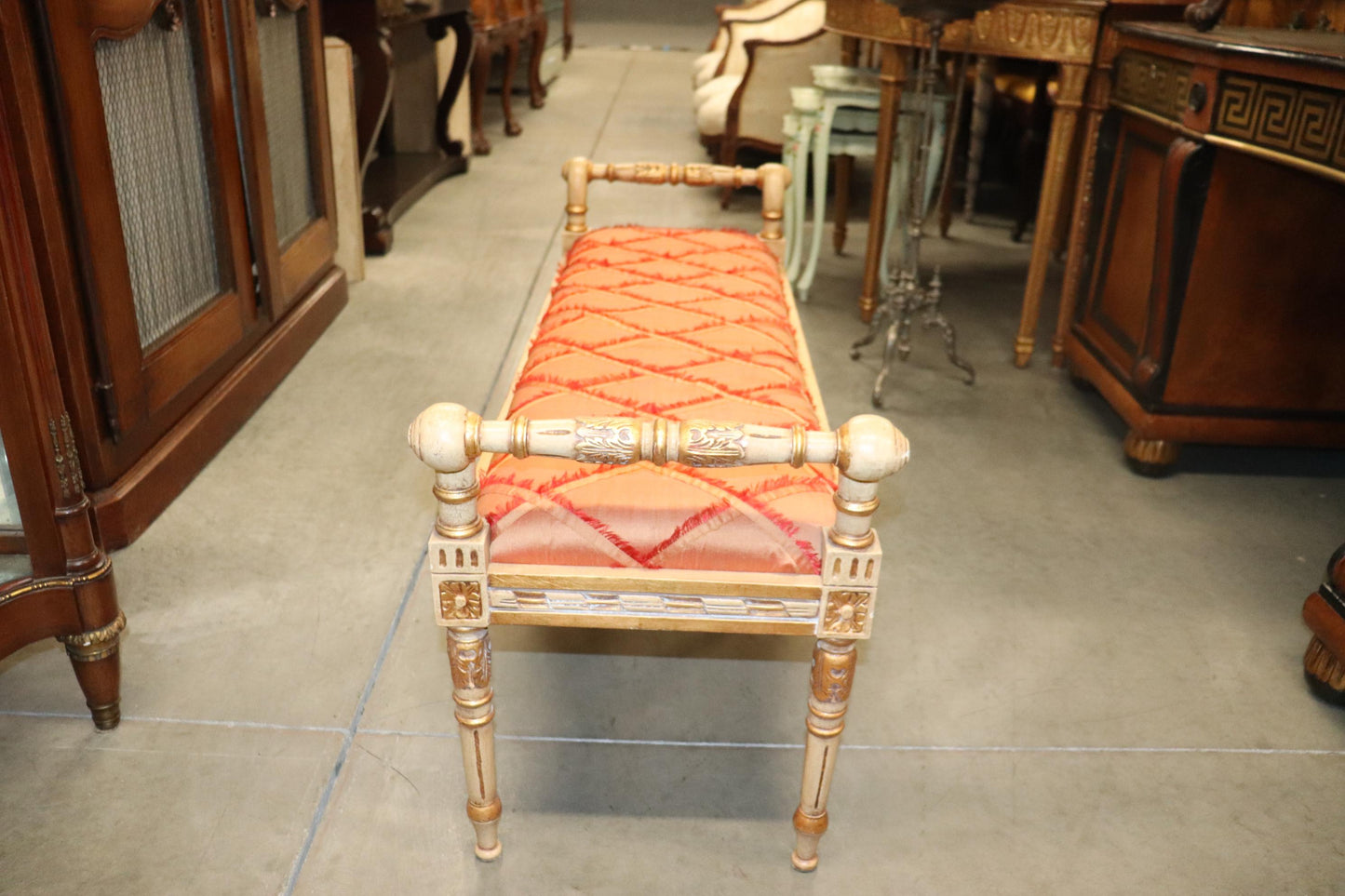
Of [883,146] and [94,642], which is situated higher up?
[883,146]

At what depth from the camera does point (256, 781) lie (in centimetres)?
161

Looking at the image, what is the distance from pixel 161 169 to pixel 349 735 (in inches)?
51.7

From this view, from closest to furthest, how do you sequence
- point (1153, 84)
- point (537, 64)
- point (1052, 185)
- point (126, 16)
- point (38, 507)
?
point (38, 507), point (126, 16), point (1153, 84), point (1052, 185), point (537, 64)

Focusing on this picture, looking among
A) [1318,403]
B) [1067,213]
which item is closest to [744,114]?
[1067,213]

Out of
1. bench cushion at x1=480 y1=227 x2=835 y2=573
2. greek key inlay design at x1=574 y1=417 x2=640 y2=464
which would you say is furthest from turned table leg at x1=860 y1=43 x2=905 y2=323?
greek key inlay design at x1=574 y1=417 x2=640 y2=464

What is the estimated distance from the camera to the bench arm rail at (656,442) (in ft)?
3.87

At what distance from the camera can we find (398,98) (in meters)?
5.46

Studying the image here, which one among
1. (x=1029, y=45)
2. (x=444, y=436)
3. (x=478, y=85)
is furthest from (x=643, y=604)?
(x=478, y=85)

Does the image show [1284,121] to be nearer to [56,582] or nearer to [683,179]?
[683,179]

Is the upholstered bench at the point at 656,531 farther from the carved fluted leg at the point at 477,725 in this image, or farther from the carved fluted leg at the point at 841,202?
the carved fluted leg at the point at 841,202

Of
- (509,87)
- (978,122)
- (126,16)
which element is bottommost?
(509,87)

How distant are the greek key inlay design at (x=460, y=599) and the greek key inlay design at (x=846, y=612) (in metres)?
0.43

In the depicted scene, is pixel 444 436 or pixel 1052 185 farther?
pixel 1052 185

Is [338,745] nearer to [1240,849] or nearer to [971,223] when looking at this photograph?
[1240,849]
